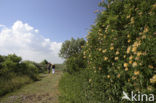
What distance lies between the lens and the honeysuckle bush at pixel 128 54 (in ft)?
4.81

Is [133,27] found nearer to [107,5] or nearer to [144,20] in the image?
[144,20]

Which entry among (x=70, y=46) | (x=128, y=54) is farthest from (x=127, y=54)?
(x=70, y=46)

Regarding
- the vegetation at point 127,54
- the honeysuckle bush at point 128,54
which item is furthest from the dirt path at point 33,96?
the honeysuckle bush at point 128,54

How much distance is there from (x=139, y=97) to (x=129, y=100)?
0.21m

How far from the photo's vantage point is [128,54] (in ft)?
6.04

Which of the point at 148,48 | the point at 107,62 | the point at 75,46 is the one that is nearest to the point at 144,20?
the point at 148,48

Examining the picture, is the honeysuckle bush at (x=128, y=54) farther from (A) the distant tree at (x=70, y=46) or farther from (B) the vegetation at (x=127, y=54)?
(A) the distant tree at (x=70, y=46)

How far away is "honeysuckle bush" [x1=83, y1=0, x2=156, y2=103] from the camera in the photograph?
147cm

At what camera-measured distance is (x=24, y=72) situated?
9.02 m

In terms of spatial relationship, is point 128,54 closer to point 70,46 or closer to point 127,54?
point 127,54

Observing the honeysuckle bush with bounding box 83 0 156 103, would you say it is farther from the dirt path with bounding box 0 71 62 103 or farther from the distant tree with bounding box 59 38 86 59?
the distant tree with bounding box 59 38 86 59

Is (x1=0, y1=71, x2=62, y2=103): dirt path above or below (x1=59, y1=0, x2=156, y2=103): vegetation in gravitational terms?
below

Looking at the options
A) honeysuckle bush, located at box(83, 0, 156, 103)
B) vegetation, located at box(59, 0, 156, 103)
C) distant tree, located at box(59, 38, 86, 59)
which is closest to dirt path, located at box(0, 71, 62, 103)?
vegetation, located at box(59, 0, 156, 103)

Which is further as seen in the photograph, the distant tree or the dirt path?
the distant tree
